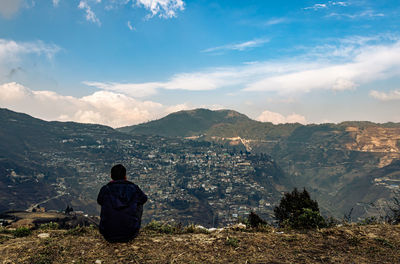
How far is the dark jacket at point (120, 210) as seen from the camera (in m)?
5.94

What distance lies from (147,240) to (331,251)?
526 centimetres

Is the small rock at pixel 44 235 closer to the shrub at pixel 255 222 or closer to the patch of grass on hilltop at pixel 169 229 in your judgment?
the patch of grass on hilltop at pixel 169 229

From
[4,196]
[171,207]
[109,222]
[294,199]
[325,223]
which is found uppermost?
[109,222]

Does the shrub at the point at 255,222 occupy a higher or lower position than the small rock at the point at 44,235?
lower

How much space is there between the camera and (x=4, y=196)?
17700cm

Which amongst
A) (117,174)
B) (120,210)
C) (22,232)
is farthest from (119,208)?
(22,232)

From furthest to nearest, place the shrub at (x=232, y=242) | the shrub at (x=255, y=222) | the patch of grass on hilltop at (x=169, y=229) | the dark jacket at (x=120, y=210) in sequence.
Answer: the shrub at (x=255, y=222)
the patch of grass on hilltop at (x=169, y=229)
the shrub at (x=232, y=242)
the dark jacket at (x=120, y=210)

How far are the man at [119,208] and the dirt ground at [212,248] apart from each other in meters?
0.44

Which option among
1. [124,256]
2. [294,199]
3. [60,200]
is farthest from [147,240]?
[60,200]

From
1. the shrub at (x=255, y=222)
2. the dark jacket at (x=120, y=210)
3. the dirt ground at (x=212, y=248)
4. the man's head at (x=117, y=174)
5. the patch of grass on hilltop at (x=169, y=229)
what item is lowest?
the shrub at (x=255, y=222)

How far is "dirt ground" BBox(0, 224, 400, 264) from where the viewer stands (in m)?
5.95

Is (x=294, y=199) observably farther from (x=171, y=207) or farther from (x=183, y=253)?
(x=171, y=207)

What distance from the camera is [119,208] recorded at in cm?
590

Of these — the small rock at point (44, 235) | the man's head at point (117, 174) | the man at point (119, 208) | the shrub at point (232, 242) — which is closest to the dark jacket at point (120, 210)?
the man at point (119, 208)
